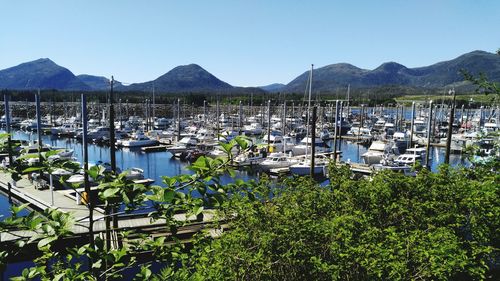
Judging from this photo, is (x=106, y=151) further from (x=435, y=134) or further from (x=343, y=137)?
(x=435, y=134)

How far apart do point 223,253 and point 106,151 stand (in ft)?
172

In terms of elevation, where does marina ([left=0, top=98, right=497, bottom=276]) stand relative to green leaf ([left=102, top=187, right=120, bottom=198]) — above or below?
below

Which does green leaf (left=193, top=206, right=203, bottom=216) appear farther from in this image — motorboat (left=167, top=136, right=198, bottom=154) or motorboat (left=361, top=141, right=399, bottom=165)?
motorboat (left=167, top=136, right=198, bottom=154)

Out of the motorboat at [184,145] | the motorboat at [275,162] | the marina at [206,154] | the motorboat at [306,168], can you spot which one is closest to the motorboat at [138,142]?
the marina at [206,154]

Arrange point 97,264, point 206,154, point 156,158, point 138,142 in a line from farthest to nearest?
point 138,142, point 156,158, point 206,154, point 97,264

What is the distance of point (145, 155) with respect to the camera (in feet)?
164

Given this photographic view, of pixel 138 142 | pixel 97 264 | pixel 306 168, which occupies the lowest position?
pixel 306 168

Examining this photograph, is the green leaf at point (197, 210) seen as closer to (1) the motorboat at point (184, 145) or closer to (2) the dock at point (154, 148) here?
(1) the motorboat at point (184, 145)

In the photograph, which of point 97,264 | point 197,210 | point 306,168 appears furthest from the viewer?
point 306,168

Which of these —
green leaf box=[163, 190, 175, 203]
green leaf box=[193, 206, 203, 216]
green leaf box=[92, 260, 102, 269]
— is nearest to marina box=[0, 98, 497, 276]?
green leaf box=[92, 260, 102, 269]

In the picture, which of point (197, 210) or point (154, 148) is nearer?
point (197, 210)

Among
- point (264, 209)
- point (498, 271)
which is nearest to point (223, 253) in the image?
point (264, 209)

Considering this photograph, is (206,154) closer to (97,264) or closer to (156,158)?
(156,158)

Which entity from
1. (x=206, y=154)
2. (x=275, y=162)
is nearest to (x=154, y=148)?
(x=206, y=154)
